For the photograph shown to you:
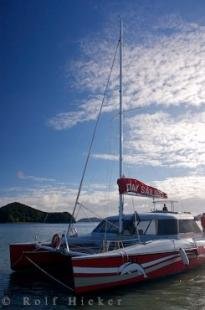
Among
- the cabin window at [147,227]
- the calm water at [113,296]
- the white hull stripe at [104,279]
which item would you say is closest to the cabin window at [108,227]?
the cabin window at [147,227]

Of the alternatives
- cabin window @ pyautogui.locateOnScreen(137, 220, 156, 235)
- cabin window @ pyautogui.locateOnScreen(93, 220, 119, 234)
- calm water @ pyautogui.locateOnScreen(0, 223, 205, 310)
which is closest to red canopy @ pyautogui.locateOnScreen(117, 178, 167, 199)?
cabin window @ pyautogui.locateOnScreen(137, 220, 156, 235)

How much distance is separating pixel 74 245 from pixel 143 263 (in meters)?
3.59

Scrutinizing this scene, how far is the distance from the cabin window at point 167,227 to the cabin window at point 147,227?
240 millimetres

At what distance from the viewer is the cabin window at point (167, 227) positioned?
1570cm

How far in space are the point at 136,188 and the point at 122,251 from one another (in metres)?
4.28

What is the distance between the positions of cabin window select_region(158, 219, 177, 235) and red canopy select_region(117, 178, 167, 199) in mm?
1464

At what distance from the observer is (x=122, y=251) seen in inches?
470

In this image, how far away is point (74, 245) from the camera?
1520cm

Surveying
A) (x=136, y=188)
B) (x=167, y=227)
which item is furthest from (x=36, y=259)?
(x=167, y=227)

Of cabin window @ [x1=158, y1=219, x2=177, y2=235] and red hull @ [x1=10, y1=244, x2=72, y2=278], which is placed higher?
cabin window @ [x1=158, y1=219, x2=177, y2=235]

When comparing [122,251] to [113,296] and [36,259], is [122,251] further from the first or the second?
[36,259]

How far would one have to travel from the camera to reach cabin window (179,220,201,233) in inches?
642

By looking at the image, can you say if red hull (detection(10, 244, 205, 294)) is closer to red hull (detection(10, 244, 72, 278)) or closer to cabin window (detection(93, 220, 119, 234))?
red hull (detection(10, 244, 72, 278))

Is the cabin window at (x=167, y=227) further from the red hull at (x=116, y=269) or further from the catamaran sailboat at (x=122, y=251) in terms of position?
the red hull at (x=116, y=269)
